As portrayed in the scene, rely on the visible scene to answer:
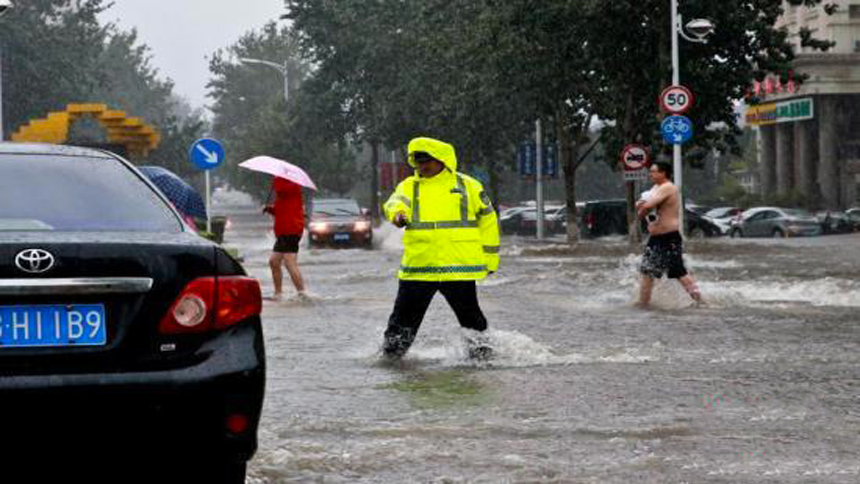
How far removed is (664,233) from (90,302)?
11.6 meters

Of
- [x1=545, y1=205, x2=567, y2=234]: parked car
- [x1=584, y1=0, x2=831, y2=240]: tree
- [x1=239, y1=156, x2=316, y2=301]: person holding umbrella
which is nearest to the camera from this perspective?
[x1=239, y1=156, x2=316, y2=301]: person holding umbrella

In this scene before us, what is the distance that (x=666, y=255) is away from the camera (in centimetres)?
1606

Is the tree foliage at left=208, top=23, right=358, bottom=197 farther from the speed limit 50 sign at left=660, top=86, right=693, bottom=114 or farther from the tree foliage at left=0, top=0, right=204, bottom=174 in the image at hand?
the speed limit 50 sign at left=660, top=86, right=693, bottom=114

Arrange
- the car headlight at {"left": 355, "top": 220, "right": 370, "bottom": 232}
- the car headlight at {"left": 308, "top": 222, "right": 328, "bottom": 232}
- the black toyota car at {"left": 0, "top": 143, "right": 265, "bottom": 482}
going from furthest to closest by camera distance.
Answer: the car headlight at {"left": 355, "top": 220, "right": 370, "bottom": 232}
the car headlight at {"left": 308, "top": 222, "right": 328, "bottom": 232}
the black toyota car at {"left": 0, "top": 143, "right": 265, "bottom": 482}

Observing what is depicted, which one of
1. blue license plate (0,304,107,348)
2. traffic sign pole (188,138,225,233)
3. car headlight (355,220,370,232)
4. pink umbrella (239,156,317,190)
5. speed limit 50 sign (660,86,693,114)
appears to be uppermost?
speed limit 50 sign (660,86,693,114)

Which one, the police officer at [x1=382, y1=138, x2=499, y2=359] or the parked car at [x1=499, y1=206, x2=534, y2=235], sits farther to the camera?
the parked car at [x1=499, y1=206, x2=534, y2=235]

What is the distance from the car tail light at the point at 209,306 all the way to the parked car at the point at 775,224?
49348 millimetres

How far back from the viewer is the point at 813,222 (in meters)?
53.9

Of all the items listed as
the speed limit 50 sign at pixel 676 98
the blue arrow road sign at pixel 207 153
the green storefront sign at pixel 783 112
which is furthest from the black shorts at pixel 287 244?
the green storefront sign at pixel 783 112

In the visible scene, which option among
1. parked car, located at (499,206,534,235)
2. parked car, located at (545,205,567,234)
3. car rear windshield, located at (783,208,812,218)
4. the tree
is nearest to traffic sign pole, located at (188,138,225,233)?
the tree

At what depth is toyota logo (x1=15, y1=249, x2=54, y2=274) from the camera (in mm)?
4984

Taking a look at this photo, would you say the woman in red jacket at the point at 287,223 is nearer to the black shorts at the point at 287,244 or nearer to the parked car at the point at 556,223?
the black shorts at the point at 287,244

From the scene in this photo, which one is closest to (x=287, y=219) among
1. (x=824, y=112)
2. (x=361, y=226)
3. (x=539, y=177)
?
(x=361, y=226)

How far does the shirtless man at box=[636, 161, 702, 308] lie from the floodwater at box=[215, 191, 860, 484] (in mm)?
406
